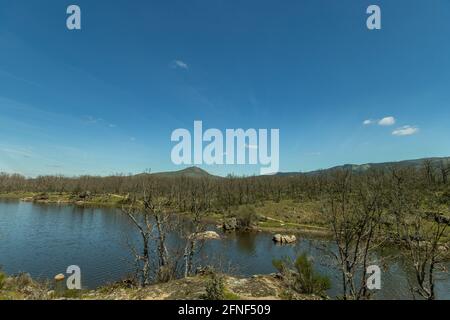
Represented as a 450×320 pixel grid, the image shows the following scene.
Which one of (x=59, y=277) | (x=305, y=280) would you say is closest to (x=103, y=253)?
(x=59, y=277)

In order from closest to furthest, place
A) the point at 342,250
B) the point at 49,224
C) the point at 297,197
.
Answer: the point at 342,250
the point at 49,224
the point at 297,197

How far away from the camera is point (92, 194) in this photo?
529 ft

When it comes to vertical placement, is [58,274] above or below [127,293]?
below

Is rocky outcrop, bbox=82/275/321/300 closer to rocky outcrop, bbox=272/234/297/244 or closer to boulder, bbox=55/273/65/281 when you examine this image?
boulder, bbox=55/273/65/281

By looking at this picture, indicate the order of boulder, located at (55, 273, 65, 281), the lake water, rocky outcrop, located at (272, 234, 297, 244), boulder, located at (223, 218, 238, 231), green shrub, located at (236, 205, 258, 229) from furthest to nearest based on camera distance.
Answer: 1. green shrub, located at (236, 205, 258, 229)
2. boulder, located at (223, 218, 238, 231)
3. rocky outcrop, located at (272, 234, 297, 244)
4. the lake water
5. boulder, located at (55, 273, 65, 281)

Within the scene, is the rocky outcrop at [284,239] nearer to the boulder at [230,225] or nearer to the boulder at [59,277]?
the boulder at [230,225]

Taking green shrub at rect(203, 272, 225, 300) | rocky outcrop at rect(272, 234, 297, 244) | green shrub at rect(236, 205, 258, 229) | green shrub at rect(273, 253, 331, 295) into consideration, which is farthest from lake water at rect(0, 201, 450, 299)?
green shrub at rect(203, 272, 225, 300)

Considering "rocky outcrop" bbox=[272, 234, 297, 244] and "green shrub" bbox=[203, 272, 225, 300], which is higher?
"green shrub" bbox=[203, 272, 225, 300]

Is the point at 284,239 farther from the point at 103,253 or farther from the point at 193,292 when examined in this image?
the point at 193,292

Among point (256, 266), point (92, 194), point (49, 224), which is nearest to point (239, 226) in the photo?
point (256, 266)

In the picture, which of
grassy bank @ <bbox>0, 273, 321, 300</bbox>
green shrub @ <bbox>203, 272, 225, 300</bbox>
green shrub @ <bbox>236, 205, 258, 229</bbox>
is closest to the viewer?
green shrub @ <bbox>203, 272, 225, 300</bbox>

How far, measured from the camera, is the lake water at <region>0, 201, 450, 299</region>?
34594 mm
